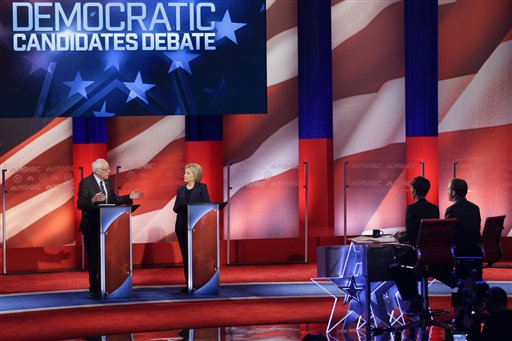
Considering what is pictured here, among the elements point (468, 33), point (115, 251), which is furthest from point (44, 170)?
point (468, 33)

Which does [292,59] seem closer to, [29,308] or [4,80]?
[4,80]

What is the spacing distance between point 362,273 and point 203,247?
2.54 m

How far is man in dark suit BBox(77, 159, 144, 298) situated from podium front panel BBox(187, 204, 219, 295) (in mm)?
697

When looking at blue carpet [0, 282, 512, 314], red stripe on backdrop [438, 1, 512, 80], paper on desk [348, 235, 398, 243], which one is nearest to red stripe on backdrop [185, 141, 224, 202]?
blue carpet [0, 282, 512, 314]

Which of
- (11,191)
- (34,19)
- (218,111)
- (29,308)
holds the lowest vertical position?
(29,308)

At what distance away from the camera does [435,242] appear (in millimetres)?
8492

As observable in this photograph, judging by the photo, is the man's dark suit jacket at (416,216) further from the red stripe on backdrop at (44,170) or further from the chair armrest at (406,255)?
the red stripe on backdrop at (44,170)

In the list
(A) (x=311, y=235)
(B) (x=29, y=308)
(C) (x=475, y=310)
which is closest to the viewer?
(C) (x=475, y=310)

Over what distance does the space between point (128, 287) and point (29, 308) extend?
1030 millimetres

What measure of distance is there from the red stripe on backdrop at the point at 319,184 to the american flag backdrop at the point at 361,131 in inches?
9.5

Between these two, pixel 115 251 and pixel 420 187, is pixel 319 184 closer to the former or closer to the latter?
pixel 115 251

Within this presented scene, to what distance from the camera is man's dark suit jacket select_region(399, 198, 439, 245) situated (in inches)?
340

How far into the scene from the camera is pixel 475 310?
7.09 meters

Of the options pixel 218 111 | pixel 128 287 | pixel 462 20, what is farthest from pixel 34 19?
pixel 462 20
